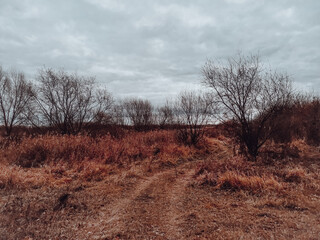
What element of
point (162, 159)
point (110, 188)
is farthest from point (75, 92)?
point (110, 188)

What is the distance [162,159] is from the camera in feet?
26.7

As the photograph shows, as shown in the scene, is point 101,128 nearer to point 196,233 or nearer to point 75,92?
point 75,92

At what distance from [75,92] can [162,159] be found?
314 inches

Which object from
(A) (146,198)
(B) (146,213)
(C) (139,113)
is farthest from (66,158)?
(C) (139,113)

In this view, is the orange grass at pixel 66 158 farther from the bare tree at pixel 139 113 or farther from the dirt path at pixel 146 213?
the bare tree at pixel 139 113

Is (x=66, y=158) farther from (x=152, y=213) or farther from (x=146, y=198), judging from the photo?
(x=152, y=213)

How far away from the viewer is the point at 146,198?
4.54 metres

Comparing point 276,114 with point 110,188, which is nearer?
point 110,188

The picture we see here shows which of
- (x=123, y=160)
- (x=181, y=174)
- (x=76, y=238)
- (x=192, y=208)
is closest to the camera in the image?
(x=76, y=238)

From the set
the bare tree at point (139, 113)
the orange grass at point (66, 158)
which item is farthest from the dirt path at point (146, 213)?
the bare tree at point (139, 113)

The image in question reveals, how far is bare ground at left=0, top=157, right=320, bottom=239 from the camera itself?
3.01 m

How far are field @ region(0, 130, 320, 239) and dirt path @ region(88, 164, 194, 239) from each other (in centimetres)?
2

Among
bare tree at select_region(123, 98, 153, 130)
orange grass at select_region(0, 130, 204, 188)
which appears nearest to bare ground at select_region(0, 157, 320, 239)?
orange grass at select_region(0, 130, 204, 188)

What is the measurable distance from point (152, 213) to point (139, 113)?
17.8m
